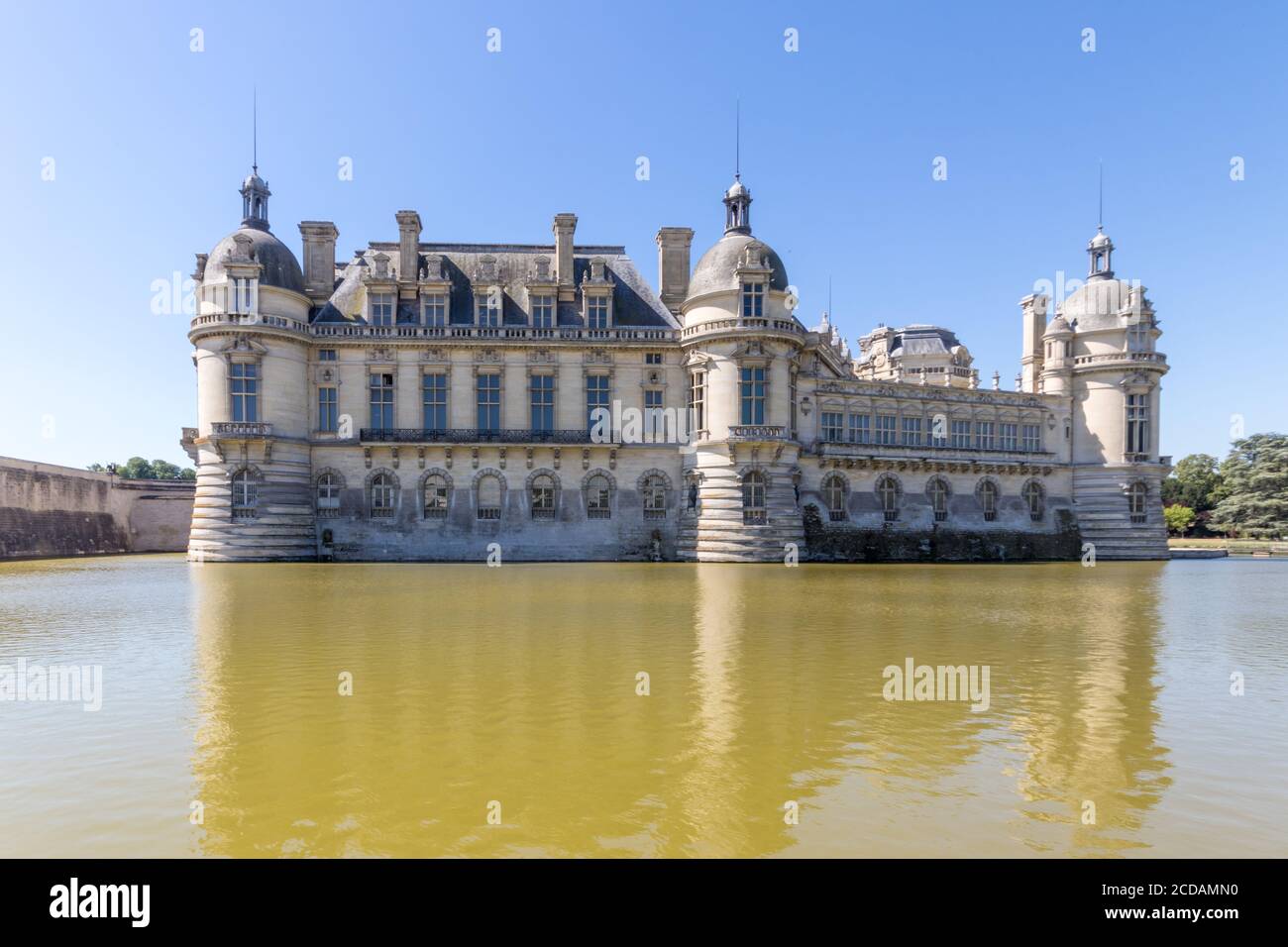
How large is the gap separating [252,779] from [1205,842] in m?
8.81

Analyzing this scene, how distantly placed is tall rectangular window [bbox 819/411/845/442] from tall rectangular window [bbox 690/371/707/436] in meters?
8.61

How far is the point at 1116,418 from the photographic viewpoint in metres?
48.1

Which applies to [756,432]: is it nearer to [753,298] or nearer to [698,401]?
[698,401]

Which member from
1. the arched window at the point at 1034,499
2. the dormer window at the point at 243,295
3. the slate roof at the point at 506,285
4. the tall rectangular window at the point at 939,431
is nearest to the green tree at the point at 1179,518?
the arched window at the point at 1034,499

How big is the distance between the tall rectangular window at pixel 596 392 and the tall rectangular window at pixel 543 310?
14.1ft

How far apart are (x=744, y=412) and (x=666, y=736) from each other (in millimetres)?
32053

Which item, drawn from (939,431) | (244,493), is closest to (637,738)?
(244,493)

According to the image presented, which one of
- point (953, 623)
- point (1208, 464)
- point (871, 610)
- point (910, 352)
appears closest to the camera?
point (953, 623)

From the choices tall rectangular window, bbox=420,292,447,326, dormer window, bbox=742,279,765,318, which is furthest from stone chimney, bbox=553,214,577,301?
dormer window, bbox=742,279,765,318

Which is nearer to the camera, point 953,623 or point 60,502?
point 953,623

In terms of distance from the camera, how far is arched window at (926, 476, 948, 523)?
45.1m
